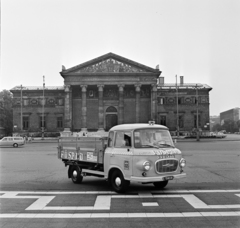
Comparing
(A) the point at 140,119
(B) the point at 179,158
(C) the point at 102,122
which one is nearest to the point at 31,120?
(C) the point at 102,122

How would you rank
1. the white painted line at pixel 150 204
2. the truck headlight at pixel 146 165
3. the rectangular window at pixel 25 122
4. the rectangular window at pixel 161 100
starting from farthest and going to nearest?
the rectangular window at pixel 161 100 → the rectangular window at pixel 25 122 → the truck headlight at pixel 146 165 → the white painted line at pixel 150 204

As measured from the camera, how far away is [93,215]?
311 inches

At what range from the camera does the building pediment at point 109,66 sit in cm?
6644

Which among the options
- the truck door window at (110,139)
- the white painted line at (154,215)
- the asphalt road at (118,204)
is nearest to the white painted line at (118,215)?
the asphalt road at (118,204)

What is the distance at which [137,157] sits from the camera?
10.3 meters

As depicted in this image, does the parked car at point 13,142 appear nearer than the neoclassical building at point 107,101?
Yes

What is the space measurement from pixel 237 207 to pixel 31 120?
69.3 meters

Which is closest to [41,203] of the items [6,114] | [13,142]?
[13,142]

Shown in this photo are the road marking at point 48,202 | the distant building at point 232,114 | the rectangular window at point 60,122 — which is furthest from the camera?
the rectangular window at point 60,122

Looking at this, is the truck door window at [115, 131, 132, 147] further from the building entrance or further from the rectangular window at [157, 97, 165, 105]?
the rectangular window at [157, 97, 165, 105]

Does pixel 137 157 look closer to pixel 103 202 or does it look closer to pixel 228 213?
pixel 103 202

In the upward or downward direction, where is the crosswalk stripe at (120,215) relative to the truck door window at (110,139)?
downward

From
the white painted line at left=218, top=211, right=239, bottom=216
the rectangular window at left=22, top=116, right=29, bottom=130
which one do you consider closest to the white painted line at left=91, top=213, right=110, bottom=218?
the white painted line at left=218, top=211, right=239, bottom=216

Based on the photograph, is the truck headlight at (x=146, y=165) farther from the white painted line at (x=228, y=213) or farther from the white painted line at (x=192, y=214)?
the white painted line at (x=228, y=213)
